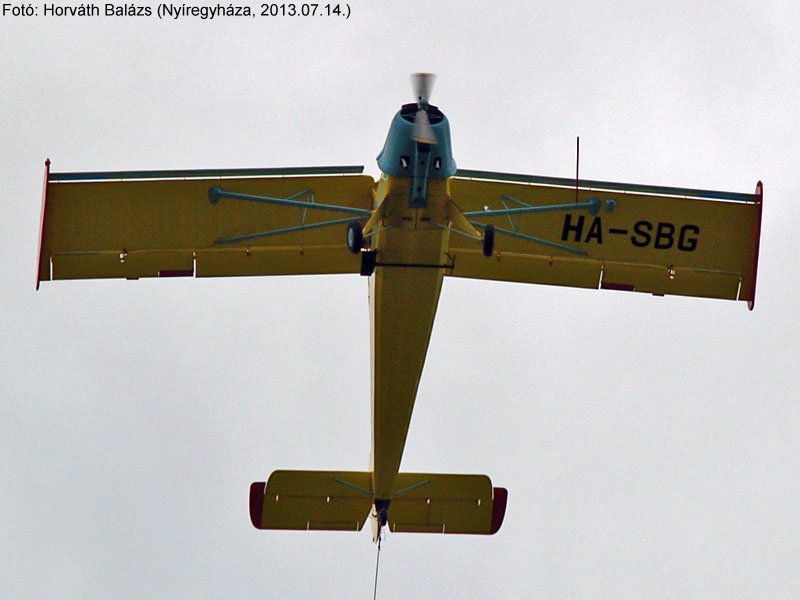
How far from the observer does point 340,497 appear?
25172 millimetres

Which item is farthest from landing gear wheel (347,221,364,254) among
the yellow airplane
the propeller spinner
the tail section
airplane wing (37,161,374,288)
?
the tail section

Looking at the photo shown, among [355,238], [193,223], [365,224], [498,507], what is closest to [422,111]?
[355,238]

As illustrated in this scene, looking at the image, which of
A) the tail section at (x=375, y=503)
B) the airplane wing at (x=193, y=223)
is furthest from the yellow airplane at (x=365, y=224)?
the tail section at (x=375, y=503)

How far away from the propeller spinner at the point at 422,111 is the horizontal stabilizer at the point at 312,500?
7.86 meters

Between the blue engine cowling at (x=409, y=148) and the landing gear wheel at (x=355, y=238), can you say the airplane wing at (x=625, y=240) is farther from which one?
the landing gear wheel at (x=355, y=238)

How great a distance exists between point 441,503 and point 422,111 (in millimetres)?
8511

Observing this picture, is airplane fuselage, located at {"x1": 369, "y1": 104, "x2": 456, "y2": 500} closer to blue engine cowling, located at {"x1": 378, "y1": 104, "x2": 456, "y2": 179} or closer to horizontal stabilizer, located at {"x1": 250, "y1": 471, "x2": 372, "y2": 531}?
blue engine cowling, located at {"x1": 378, "y1": 104, "x2": 456, "y2": 179}

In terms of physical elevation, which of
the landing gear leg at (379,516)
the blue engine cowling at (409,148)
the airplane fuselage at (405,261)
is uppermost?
the blue engine cowling at (409,148)

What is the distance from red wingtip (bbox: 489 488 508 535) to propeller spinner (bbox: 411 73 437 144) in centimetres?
830

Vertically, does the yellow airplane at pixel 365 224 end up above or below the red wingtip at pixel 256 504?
above

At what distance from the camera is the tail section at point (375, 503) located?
2509cm

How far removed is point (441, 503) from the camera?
25.4m

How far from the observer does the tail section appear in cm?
2509

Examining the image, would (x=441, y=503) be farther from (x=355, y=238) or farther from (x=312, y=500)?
(x=355, y=238)
